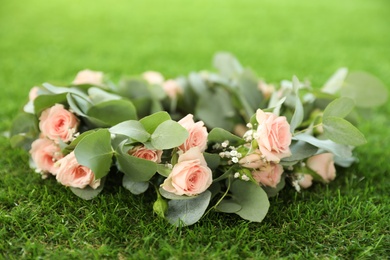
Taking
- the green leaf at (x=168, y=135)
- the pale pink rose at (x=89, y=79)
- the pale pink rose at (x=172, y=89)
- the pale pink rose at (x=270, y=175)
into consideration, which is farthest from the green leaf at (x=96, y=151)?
the pale pink rose at (x=172, y=89)

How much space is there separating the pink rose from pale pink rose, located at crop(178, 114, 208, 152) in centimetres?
4

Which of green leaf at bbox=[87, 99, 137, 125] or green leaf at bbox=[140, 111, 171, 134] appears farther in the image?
green leaf at bbox=[87, 99, 137, 125]

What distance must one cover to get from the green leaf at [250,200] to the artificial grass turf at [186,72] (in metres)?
0.03

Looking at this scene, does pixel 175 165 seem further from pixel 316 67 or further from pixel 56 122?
pixel 316 67

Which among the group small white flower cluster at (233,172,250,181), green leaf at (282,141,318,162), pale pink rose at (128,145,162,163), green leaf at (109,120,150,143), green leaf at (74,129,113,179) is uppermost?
green leaf at (109,120,150,143)

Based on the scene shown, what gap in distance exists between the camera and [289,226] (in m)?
1.17

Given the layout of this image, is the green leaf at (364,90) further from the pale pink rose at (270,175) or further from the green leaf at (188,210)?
the green leaf at (188,210)

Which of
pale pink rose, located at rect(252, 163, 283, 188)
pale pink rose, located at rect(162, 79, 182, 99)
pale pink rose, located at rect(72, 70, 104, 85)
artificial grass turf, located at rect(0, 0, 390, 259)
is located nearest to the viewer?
artificial grass turf, located at rect(0, 0, 390, 259)

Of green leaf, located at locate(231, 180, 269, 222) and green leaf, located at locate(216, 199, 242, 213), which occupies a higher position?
green leaf, located at locate(231, 180, 269, 222)

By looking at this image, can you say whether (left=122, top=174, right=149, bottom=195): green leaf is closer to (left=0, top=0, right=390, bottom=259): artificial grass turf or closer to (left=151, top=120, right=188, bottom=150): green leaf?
(left=0, top=0, right=390, bottom=259): artificial grass turf

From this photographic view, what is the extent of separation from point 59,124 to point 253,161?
51 cm

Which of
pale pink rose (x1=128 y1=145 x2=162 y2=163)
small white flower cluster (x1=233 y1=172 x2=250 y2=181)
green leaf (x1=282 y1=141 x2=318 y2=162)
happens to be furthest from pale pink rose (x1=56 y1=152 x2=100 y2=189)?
green leaf (x1=282 y1=141 x2=318 y2=162)

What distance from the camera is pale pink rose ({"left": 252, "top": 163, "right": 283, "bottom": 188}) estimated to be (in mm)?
1207

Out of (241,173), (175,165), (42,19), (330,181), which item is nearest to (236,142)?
(241,173)
